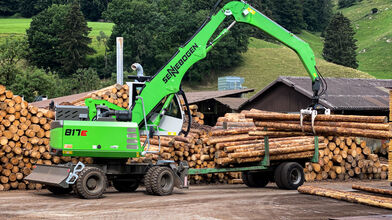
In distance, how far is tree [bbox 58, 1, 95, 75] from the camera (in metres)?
102

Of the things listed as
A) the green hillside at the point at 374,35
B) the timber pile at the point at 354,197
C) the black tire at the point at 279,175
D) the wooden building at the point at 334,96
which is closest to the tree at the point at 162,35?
the green hillside at the point at 374,35

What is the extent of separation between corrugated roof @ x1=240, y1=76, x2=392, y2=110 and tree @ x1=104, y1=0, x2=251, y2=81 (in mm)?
60627

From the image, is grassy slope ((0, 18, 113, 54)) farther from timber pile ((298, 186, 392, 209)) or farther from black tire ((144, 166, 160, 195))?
timber pile ((298, 186, 392, 209))

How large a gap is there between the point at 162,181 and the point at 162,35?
274 feet

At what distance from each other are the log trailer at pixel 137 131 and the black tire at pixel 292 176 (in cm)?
→ 3

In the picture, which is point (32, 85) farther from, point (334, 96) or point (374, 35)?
point (374, 35)

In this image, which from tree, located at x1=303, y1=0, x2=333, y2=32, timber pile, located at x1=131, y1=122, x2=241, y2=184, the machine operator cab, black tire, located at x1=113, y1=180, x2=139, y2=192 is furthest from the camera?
tree, located at x1=303, y1=0, x2=333, y2=32

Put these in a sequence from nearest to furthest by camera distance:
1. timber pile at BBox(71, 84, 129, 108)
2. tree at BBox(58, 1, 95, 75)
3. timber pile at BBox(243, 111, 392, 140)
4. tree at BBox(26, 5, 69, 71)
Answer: timber pile at BBox(243, 111, 392, 140) < timber pile at BBox(71, 84, 129, 108) < tree at BBox(58, 1, 95, 75) < tree at BBox(26, 5, 69, 71)

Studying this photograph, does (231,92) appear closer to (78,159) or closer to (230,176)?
(230,176)

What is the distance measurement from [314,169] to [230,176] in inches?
136

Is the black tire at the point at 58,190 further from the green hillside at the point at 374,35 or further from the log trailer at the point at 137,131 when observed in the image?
the green hillside at the point at 374,35

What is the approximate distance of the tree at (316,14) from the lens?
15325 centimetres

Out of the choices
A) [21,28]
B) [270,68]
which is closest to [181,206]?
[270,68]

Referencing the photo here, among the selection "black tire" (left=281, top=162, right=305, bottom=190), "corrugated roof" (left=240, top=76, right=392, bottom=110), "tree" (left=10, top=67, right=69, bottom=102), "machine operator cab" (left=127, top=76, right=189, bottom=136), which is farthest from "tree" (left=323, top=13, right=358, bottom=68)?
"machine operator cab" (left=127, top=76, right=189, bottom=136)
